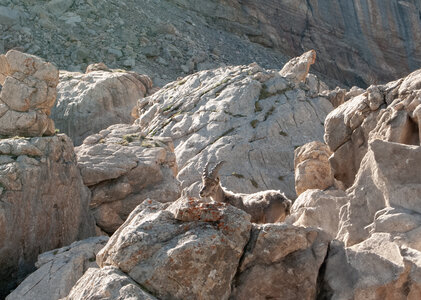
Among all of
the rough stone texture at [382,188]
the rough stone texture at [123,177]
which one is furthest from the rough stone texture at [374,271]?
the rough stone texture at [123,177]

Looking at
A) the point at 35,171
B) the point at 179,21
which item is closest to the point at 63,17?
the point at 179,21

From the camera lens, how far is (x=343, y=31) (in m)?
72.8

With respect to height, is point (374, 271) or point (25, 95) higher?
point (25, 95)

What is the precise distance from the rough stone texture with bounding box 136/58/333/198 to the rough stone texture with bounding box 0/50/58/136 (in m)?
7.44

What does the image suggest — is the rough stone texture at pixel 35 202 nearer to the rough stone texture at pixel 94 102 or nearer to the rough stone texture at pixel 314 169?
the rough stone texture at pixel 314 169

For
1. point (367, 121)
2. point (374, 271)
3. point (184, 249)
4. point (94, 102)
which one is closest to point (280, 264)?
point (374, 271)

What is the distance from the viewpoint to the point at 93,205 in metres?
20.2

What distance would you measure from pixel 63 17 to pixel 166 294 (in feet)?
168

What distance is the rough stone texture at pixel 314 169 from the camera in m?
18.7

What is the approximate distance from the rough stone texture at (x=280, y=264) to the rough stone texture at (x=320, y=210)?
3669 mm

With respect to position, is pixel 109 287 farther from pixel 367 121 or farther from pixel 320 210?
pixel 367 121

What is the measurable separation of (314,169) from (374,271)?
9.49 meters

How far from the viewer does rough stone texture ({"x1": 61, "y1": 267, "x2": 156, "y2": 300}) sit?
880cm

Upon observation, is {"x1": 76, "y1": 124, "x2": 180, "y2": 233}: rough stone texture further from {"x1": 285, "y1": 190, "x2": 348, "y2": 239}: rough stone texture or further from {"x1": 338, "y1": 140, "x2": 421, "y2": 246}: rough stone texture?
{"x1": 338, "y1": 140, "x2": 421, "y2": 246}: rough stone texture
